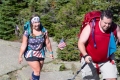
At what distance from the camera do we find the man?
5332 mm

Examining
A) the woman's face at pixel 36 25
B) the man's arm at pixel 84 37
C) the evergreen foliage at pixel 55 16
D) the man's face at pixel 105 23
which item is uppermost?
the man's face at pixel 105 23

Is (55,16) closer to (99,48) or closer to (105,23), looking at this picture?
(99,48)

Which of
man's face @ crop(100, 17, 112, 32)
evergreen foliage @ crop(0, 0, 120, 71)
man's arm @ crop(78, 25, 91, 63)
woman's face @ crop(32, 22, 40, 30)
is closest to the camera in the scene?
man's face @ crop(100, 17, 112, 32)

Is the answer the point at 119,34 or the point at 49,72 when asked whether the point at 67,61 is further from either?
the point at 119,34

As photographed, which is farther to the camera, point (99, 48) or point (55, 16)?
point (55, 16)

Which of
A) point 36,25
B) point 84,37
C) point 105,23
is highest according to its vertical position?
point 105,23

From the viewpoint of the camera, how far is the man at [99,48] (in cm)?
533

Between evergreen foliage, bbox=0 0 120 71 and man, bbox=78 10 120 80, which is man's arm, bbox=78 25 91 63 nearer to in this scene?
man, bbox=78 10 120 80

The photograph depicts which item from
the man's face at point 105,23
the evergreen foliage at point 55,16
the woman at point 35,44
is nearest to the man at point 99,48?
the man's face at point 105,23

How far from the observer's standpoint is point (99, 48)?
216 inches

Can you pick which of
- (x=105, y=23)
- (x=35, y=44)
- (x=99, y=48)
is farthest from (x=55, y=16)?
(x=105, y=23)

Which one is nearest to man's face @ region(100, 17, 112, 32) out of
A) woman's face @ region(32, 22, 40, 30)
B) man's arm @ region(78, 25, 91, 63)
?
man's arm @ region(78, 25, 91, 63)

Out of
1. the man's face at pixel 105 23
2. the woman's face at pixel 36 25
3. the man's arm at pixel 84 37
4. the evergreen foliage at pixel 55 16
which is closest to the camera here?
the man's face at pixel 105 23

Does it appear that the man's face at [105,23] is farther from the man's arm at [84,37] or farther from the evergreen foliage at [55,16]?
the evergreen foliage at [55,16]
